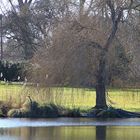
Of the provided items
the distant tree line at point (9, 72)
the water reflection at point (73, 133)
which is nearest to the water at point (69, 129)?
the water reflection at point (73, 133)

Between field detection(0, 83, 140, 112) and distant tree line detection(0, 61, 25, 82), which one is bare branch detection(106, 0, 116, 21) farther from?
distant tree line detection(0, 61, 25, 82)

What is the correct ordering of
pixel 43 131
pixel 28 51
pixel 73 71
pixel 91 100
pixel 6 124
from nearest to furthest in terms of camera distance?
pixel 43 131 < pixel 6 124 < pixel 73 71 < pixel 91 100 < pixel 28 51

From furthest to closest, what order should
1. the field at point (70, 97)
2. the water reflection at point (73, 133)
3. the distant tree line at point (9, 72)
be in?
Answer: the distant tree line at point (9, 72)
the field at point (70, 97)
the water reflection at point (73, 133)

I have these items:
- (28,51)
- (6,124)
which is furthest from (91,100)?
(28,51)

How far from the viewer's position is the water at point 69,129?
27.8m

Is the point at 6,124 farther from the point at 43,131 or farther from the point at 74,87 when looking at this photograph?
the point at 74,87

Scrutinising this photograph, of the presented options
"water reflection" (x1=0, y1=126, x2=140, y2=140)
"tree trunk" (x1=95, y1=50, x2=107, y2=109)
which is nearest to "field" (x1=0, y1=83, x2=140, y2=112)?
"tree trunk" (x1=95, y1=50, x2=107, y2=109)

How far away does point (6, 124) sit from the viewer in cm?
3262

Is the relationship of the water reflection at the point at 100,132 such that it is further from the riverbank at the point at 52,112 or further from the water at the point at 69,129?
the riverbank at the point at 52,112

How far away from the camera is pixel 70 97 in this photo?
42.9 m

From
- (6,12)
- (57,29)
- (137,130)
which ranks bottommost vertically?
(137,130)

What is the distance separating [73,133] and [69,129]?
69.3 inches

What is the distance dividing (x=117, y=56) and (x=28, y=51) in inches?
1441

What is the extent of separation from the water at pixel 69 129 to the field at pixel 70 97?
2.95 meters
